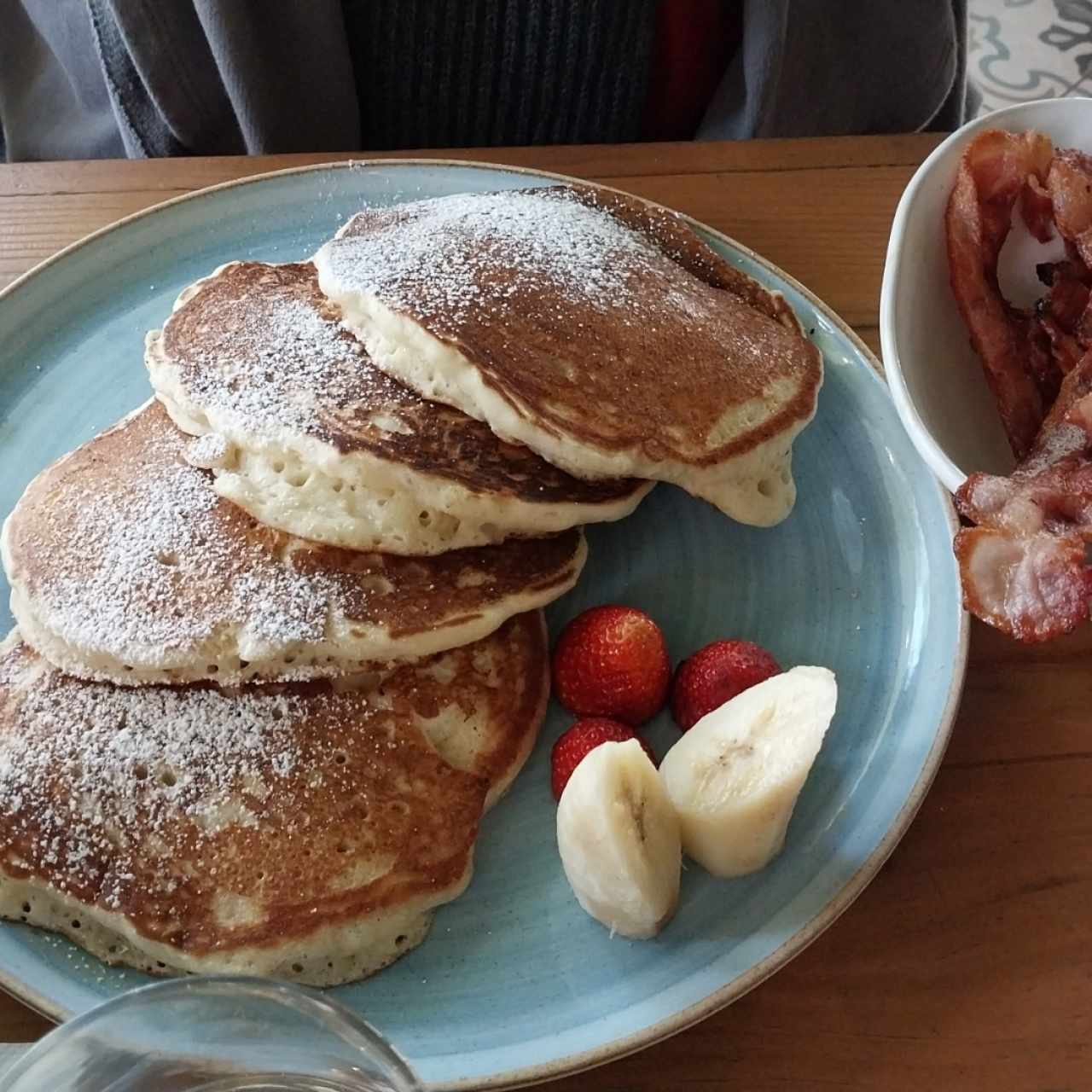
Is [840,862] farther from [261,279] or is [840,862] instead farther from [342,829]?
[261,279]

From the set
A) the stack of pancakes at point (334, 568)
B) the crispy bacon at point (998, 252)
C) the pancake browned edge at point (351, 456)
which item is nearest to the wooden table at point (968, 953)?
the stack of pancakes at point (334, 568)

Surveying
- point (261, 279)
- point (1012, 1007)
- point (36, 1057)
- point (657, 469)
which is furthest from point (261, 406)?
point (1012, 1007)

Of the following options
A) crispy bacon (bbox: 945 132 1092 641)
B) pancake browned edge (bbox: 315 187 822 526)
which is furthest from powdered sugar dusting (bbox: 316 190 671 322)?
crispy bacon (bbox: 945 132 1092 641)

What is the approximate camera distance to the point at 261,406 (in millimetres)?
945

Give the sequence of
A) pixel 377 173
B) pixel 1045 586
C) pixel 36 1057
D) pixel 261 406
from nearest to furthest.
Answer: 1. pixel 36 1057
2. pixel 1045 586
3. pixel 261 406
4. pixel 377 173

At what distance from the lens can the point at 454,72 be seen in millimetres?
1475

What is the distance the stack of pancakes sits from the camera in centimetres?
83

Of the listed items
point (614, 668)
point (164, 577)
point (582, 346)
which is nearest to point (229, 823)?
point (164, 577)

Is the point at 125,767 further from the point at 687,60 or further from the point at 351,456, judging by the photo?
the point at 687,60

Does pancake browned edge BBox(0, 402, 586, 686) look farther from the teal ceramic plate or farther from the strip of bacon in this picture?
the strip of bacon

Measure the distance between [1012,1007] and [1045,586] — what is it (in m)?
0.34

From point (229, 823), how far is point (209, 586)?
0.19m

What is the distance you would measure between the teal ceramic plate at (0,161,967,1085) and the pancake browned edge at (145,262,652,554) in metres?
0.16

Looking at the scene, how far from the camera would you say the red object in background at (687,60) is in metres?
1.50
